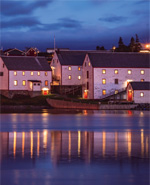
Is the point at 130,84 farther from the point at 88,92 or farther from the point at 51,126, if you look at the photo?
the point at 51,126

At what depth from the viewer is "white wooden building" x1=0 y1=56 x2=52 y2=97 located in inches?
3506

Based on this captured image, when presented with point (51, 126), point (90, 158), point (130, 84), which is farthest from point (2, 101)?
point (90, 158)

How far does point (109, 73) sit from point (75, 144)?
58.3m

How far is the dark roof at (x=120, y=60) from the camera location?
87.8 meters

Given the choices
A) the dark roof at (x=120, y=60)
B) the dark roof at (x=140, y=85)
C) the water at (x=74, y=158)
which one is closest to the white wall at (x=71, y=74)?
the dark roof at (x=120, y=60)

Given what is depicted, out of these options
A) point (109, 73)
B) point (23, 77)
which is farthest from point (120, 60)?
point (23, 77)

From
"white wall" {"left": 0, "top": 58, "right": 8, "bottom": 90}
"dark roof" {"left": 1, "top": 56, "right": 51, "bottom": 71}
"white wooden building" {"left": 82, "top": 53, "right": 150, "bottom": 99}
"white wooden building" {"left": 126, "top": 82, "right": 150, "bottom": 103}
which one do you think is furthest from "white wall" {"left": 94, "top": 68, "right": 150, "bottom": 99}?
"white wall" {"left": 0, "top": 58, "right": 8, "bottom": 90}

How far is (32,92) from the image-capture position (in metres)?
87.8

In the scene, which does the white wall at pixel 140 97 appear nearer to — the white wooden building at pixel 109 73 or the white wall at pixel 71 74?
the white wooden building at pixel 109 73

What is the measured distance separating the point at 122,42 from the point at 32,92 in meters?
60.4

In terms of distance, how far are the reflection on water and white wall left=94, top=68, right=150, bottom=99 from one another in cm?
4784

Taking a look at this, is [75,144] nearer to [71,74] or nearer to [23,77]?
[23,77]

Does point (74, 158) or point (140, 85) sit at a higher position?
point (140, 85)

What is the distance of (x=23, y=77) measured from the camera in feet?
298
